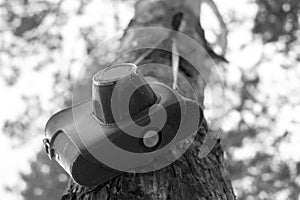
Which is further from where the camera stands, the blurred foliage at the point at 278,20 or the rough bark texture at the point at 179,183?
the blurred foliage at the point at 278,20

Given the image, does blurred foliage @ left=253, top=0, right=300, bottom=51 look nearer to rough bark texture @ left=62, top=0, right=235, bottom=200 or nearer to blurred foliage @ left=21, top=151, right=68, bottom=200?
blurred foliage @ left=21, top=151, right=68, bottom=200

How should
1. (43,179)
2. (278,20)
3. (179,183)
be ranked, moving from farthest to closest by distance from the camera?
(43,179), (278,20), (179,183)

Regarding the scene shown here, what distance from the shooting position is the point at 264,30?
3.93 metres

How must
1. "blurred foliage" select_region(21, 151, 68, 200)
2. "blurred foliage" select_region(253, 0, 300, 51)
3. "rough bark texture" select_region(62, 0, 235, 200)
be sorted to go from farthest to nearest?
"blurred foliage" select_region(21, 151, 68, 200)
"blurred foliage" select_region(253, 0, 300, 51)
"rough bark texture" select_region(62, 0, 235, 200)

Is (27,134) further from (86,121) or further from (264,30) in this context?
(86,121)

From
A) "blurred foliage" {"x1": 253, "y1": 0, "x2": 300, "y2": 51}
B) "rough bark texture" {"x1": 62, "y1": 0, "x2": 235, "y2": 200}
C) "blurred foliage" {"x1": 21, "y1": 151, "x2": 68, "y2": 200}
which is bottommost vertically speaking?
"blurred foliage" {"x1": 21, "y1": 151, "x2": 68, "y2": 200}

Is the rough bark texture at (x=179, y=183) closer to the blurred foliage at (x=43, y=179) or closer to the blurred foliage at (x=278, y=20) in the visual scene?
the blurred foliage at (x=278, y=20)

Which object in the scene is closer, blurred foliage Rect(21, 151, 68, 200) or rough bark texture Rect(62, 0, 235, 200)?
rough bark texture Rect(62, 0, 235, 200)

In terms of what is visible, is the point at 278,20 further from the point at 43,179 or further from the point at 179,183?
the point at 179,183

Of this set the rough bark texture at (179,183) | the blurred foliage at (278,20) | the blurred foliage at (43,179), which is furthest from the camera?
the blurred foliage at (43,179)

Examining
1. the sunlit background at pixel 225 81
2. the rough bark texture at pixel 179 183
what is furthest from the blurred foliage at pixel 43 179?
the rough bark texture at pixel 179 183

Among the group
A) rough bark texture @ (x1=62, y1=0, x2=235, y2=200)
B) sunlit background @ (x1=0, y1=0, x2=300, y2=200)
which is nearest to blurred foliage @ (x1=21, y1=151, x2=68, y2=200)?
sunlit background @ (x1=0, y1=0, x2=300, y2=200)

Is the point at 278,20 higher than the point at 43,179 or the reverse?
higher

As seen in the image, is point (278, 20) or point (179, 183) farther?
point (278, 20)
